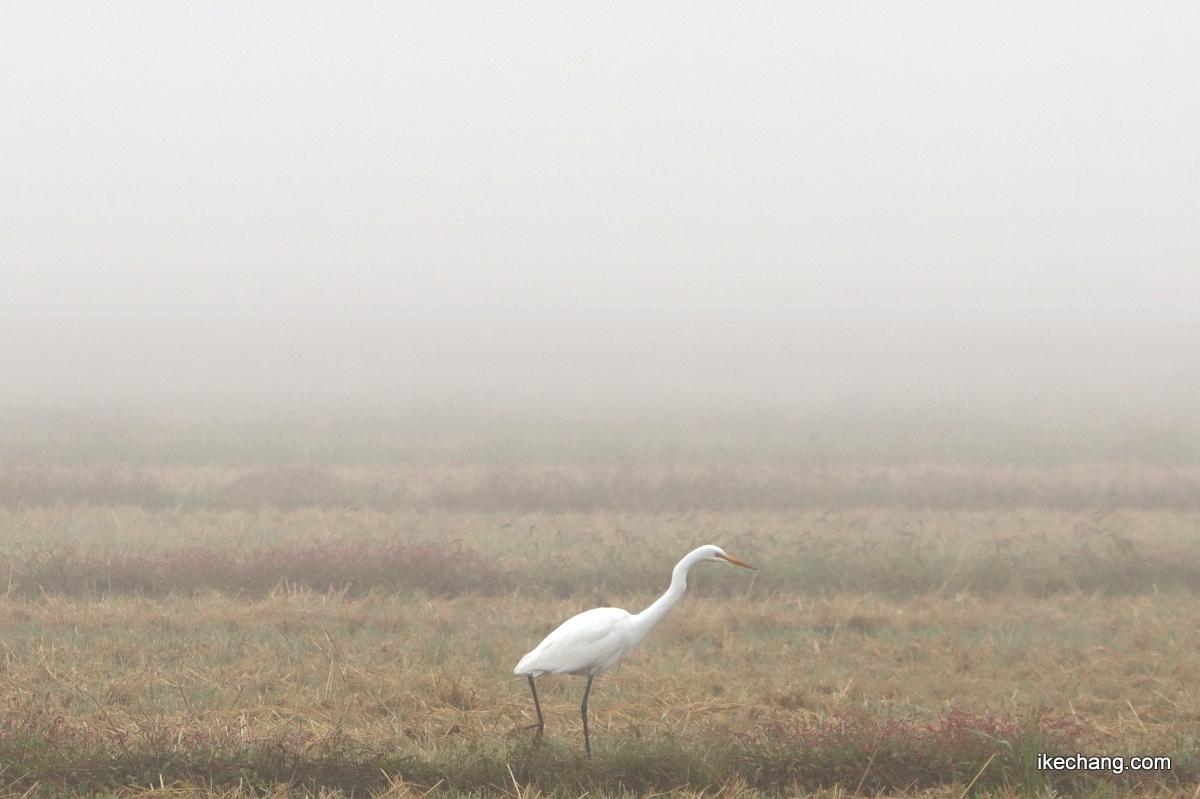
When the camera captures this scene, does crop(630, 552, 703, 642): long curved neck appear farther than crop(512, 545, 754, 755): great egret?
Yes

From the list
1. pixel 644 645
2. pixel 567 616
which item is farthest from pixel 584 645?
pixel 567 616

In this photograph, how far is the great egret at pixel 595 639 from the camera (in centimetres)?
695

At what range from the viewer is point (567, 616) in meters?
11.2

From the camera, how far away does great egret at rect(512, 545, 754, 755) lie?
6953 mm

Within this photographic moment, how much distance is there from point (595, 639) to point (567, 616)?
429 cm

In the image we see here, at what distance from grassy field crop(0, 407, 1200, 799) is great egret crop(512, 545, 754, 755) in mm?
530

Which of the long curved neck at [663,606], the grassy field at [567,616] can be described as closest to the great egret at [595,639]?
the long curved neck at [663,606]

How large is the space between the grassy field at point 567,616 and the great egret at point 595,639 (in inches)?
20.9

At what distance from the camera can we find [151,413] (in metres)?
32.1

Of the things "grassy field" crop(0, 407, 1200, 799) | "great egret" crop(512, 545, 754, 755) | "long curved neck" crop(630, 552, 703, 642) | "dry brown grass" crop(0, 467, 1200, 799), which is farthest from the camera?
"dry brown grass" crop(0, 467, 1200, 799)

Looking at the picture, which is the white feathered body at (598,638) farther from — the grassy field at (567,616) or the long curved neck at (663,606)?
the grassy field at (567,616)

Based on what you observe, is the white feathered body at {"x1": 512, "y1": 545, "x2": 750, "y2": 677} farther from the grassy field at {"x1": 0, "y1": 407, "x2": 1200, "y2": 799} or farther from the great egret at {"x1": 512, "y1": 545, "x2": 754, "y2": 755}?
the grassy field at {"x1": 0, "y1": 407, "x2": 1200, "y2": 799}

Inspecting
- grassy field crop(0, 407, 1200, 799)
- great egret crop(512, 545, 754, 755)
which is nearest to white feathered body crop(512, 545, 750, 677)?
great egret crop(512, 545, 754, 755)

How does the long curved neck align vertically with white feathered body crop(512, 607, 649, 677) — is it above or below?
above
